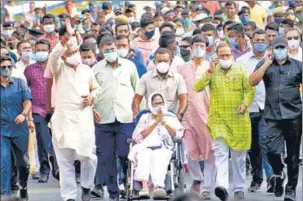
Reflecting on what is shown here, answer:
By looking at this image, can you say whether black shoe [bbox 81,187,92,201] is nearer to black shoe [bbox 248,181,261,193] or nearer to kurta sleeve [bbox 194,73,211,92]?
kurta sleeve [bbox 194,73,211,92]

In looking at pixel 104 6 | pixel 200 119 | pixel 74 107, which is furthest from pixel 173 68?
pixel 104 6

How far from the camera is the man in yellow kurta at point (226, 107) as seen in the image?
14727 mm

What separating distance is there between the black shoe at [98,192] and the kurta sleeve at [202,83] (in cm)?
192

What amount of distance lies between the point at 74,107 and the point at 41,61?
2.69m

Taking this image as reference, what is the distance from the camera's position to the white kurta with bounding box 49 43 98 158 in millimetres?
14461

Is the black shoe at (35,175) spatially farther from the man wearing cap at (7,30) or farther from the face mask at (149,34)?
the man wearing cap at (7,30)

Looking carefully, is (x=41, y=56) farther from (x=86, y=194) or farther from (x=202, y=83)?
(x=202, y=83)

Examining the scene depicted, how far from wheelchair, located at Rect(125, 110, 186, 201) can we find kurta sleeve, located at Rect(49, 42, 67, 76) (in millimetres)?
1204

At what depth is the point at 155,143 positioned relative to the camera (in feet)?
46.0

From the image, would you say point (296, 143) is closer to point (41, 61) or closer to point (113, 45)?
point (113, 45)

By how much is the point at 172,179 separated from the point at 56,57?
6.40 ft

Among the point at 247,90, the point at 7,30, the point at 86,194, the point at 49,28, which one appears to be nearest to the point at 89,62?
the point at 86,194

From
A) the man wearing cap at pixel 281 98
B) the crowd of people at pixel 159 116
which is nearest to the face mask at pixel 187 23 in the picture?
the crowd of people at pixel 159 116

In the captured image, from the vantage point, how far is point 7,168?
14688mm
